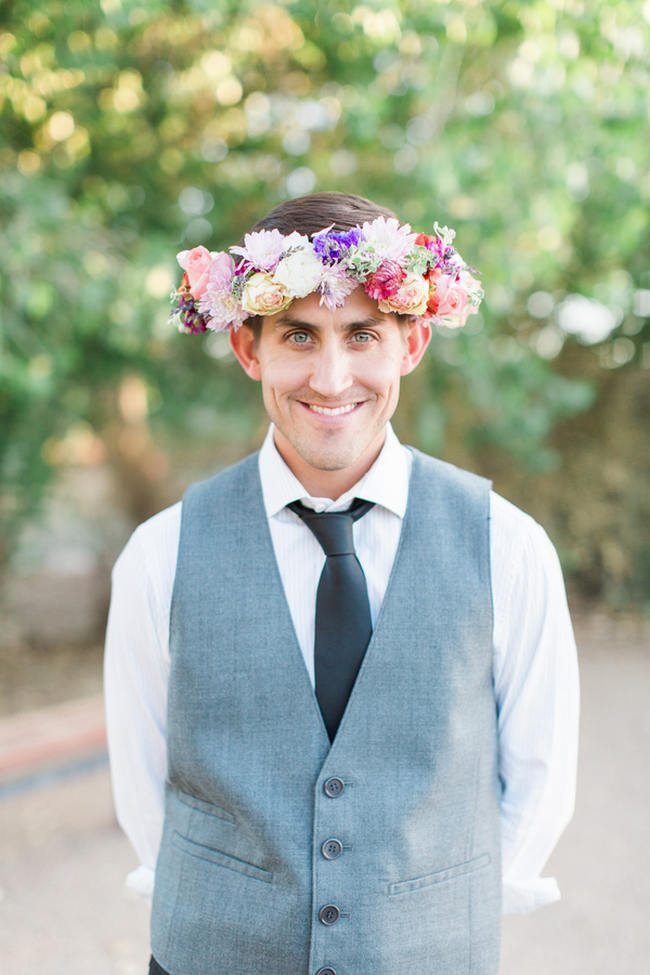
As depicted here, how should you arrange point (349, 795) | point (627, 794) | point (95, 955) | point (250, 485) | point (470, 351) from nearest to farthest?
point (349, 795), point (250, 485), point (95, 955), point (627, 794), point (470, 351)

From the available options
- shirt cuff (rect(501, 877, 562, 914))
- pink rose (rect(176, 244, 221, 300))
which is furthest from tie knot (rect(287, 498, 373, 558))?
shirt cuff (rect(501, 877, 562, 914))

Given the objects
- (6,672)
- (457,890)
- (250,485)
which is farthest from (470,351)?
(6,672)

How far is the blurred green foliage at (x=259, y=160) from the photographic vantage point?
350cm

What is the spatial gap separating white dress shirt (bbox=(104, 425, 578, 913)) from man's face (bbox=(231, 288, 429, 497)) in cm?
10

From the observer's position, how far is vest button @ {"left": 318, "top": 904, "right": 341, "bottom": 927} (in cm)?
135

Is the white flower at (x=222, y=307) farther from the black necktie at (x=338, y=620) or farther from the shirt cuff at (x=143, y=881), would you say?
the shirt cuff at (x=143, y=881)

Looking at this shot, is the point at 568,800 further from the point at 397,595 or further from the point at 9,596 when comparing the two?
the point at 9,596

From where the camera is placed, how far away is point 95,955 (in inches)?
120

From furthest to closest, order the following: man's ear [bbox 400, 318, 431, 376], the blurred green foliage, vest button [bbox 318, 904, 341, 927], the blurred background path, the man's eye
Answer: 1. the blurred green foliage
2. the blurred background path
3. man's ear [bbox 400, 318, 431, 376]
4. the man's eye
5. vest button [bbox 318, 904, 341, 927]

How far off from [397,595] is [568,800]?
614 mm

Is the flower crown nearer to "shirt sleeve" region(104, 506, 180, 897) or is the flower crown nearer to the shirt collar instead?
the shirt collar

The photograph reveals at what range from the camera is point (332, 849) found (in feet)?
4.47

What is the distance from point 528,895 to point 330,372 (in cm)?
117

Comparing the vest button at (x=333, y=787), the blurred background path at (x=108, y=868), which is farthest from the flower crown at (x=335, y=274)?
the blurred background path at (x=108, y=868)
